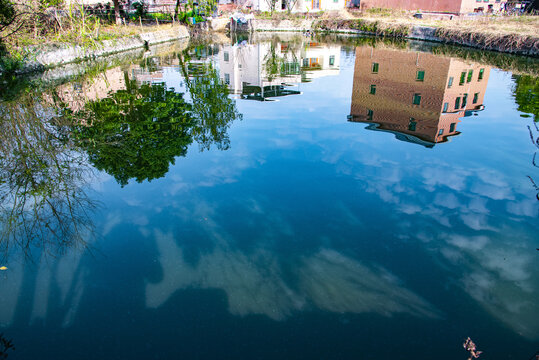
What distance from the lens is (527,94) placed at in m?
12.3

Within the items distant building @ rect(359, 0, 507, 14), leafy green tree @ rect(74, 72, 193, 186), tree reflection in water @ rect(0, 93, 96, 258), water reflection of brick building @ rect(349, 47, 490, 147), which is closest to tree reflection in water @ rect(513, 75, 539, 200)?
water reflection of brick building @ rect(349, 47, 490, 147)

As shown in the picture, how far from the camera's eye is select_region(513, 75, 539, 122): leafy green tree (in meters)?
10.8

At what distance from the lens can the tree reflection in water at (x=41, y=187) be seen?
4.86 meters

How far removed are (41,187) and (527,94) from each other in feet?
49.0

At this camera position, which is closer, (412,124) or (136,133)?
(136,133)

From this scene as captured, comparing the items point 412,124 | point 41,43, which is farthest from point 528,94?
point 41,43

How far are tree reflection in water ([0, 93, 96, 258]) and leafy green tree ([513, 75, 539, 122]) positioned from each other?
38.9ft

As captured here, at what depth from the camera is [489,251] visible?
14.9ft

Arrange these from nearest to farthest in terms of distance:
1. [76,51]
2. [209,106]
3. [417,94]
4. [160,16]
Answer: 1. [209,106]
2. [417,94]
3. [76,51]
4. [160,16]

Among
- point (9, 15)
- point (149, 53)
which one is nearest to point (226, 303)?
point (9, 15)

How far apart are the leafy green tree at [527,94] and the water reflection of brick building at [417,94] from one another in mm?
1120

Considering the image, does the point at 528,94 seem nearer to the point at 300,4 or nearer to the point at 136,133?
the point at 136,133

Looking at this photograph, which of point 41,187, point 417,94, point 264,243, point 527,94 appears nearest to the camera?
point 264,243

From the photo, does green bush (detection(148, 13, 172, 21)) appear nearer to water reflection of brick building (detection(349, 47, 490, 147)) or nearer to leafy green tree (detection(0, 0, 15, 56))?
leafy green tree (detection(0, 0, 15, 56))
